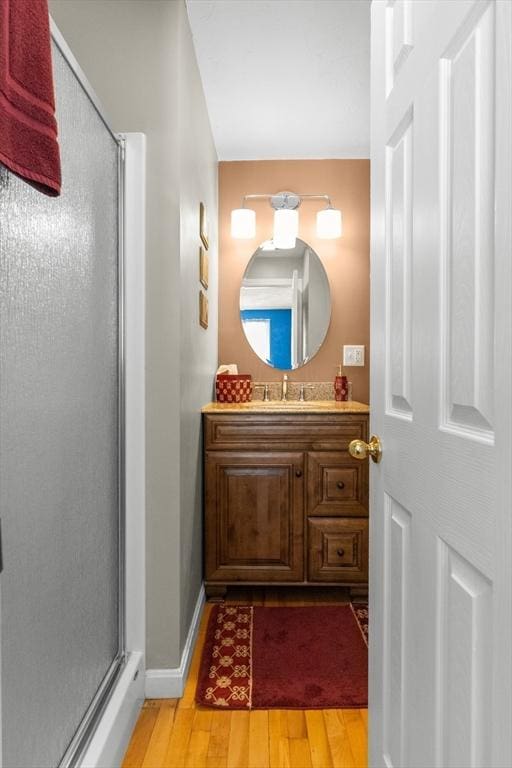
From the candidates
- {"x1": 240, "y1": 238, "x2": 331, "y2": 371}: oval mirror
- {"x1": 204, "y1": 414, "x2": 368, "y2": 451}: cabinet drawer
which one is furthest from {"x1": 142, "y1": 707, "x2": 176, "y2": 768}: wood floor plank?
{"x1": 240, "y1": 238, "x2": 331, "y2": 371}: oval mirror

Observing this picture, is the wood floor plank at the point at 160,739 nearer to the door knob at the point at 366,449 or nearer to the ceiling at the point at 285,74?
the door knob at the point at 366,449

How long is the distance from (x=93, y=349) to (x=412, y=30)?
39.2 inches

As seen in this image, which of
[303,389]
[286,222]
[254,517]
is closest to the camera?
[254,517]

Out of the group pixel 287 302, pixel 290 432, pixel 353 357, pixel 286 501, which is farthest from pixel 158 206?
pixel 353 357

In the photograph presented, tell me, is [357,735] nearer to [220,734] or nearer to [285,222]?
[220,734]

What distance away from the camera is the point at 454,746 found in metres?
0.75

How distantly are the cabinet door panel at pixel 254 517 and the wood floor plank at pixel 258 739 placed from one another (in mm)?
828

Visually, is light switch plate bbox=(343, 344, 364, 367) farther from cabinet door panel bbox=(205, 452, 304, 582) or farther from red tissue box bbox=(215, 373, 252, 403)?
cabinet door panel bbox=(205, 452, 304, 582)

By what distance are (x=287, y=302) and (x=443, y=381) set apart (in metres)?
→ 2.51

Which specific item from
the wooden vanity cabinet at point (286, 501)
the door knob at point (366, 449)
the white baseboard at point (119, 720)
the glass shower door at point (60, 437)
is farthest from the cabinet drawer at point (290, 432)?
the door knob at point (366, 449)

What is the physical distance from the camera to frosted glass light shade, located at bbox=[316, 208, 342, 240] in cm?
314

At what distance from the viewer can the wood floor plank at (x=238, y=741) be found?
5.03 ft

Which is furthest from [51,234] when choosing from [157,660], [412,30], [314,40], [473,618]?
[314,40]

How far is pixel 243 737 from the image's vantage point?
5.37ft
